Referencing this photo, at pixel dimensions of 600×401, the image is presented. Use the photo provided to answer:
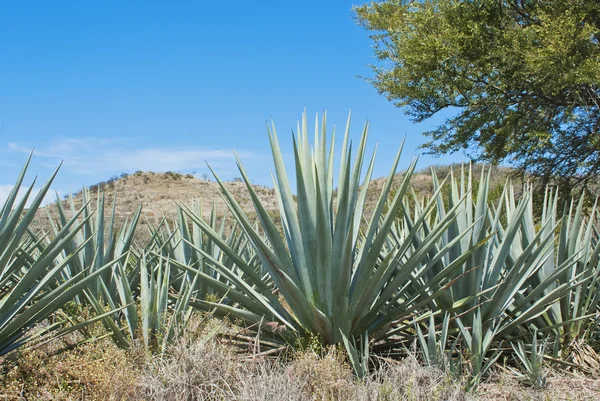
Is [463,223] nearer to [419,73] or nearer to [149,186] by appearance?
[419,73]

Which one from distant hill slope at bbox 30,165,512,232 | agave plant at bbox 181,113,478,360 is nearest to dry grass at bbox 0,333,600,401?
agave plant at bbox 181,113,478,360

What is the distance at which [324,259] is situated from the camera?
3551 millimetres

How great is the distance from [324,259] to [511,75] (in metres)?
13.1

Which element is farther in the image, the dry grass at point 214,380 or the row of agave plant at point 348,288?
the row of agave plant at point 348,288

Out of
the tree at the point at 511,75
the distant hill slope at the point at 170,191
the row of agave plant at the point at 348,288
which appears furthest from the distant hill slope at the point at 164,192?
the row of agave plant at the point at 348,288

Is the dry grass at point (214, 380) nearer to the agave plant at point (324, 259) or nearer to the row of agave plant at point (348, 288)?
the row of agave plant at point (348, 288)

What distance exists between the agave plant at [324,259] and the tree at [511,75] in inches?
455

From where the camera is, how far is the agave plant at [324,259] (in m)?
3.51

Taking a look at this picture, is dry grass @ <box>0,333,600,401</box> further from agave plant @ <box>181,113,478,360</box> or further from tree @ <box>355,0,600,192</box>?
tree @ <box>355,0,600,192</box>

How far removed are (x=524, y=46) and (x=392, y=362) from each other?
42.2 feet

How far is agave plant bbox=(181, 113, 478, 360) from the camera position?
3.51 meters

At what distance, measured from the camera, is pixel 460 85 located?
15.3m

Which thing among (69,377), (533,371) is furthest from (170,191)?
(533,371)

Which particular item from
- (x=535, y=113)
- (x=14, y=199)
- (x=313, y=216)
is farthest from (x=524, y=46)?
(x=14, y=199)
